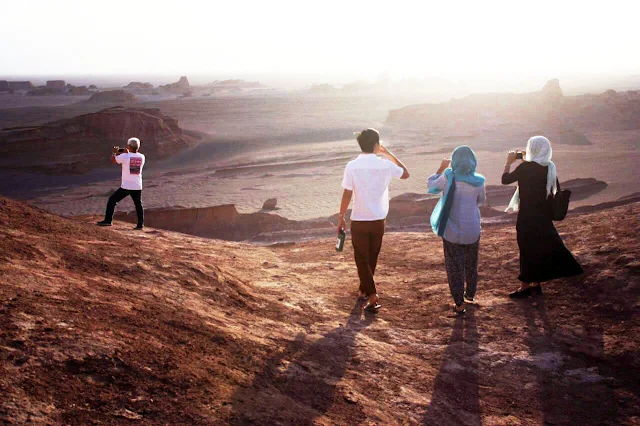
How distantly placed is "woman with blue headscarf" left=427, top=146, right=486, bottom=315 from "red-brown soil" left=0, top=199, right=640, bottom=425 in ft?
1.91

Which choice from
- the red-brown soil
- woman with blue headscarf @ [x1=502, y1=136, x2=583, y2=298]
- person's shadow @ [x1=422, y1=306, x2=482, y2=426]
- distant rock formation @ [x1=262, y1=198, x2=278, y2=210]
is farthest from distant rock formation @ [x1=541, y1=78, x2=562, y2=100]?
person's shadow @ [x1=422, y1=306, x2=482, y2=426]

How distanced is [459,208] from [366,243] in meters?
0.84

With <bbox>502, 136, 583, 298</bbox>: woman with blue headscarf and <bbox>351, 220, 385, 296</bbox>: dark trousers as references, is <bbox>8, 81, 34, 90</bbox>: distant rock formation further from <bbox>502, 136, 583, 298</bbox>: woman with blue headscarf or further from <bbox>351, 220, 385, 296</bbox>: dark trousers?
<bbox>502, 136, 583, 298</bbox>: woman with blue headscarf

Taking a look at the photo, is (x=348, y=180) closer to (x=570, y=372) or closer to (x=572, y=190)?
(x=570, y=372)

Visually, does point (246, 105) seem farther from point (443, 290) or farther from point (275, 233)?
point (443, 290)

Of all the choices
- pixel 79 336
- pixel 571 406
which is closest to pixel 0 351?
pixel 79 336

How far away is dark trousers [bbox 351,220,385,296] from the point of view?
16.2 ft

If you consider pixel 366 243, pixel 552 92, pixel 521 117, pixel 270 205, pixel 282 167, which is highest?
pixel 552 92

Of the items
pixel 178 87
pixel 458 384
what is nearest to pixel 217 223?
pixel 458 384

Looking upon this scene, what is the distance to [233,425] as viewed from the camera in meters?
2.79

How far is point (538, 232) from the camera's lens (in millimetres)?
5211

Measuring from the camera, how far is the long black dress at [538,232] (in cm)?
513

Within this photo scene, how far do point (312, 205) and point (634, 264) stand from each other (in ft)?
54.1

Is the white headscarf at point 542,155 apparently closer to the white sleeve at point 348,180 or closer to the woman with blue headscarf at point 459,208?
the woman with blue headscarf at point 459,208
